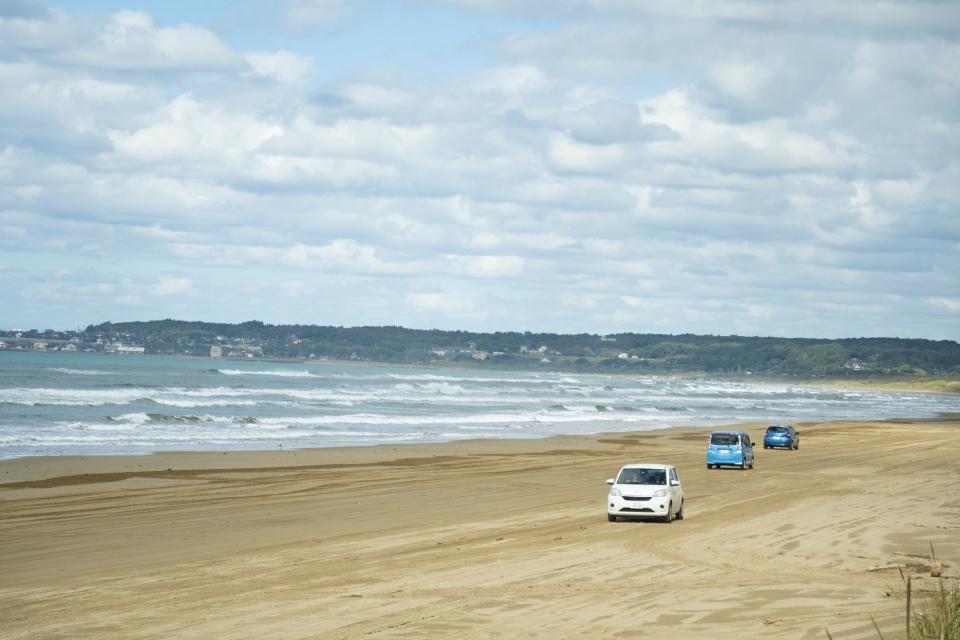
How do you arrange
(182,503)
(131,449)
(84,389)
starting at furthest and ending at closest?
(84,389) → (131,449) → (182,503)

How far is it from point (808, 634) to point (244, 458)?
94.4ft

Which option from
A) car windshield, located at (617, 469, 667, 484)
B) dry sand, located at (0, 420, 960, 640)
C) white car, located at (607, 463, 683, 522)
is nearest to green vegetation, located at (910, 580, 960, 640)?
dry sand, located at (0, 420, 960, 640)

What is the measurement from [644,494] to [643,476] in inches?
27.3

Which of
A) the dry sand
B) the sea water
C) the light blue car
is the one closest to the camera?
the dry sand

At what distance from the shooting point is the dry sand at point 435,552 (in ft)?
48.0

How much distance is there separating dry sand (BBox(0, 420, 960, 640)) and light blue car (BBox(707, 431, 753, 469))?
11.8 feet

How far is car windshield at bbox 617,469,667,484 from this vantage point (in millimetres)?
25734

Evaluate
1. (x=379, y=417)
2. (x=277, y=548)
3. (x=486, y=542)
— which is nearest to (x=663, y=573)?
(x=486, y=542)

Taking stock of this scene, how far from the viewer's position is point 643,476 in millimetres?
25859

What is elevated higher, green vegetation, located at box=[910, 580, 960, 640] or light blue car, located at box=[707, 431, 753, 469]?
green vegetation, located at box=[910, 580, 960, 640]

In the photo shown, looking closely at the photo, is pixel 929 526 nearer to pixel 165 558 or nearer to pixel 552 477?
pixel 552 477

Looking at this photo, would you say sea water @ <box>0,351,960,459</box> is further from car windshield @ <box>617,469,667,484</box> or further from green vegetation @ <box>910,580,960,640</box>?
green vegetation @ <box>910,580,960,640</box>

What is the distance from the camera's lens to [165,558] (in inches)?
779

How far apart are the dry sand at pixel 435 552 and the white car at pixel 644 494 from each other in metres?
0.76
